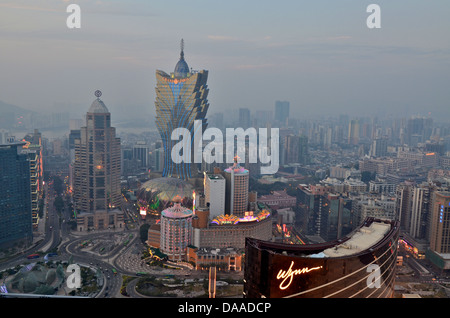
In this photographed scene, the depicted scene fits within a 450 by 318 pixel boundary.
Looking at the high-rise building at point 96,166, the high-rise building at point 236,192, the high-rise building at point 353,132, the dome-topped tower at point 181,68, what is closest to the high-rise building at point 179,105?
the dome-topped tower at point 181,68

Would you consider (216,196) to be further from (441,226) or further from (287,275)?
(287,275)

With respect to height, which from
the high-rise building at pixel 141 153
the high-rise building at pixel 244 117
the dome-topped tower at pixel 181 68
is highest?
the dome-topped tower at pixel 181 68

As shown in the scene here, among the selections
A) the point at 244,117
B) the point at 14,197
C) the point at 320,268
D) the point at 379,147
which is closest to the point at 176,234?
the point at 14,197

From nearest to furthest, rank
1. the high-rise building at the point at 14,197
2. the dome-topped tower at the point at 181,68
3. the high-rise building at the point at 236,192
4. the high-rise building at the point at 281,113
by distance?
the high-rise building at the point at 14,197, the high-rise building at the point at 236,192, the dome-topped tower at the point at 181,68, the high-rise building at the point at 281,113

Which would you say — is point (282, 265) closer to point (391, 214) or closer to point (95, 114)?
point (391, 214)

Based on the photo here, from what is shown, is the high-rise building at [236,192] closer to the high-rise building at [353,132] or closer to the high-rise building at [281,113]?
the high-rise building at [281,113]
